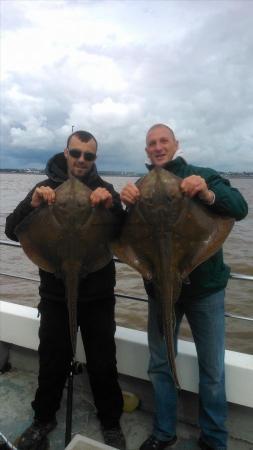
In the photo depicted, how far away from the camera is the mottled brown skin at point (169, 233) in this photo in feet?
9.11

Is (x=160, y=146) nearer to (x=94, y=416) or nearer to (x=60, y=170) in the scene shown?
(x=60, y=170)

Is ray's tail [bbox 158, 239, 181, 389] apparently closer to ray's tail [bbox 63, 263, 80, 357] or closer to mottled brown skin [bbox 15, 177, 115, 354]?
mottled brown skin [bbox 15, 177, 115, 354]

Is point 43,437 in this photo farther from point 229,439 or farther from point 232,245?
point 232,245

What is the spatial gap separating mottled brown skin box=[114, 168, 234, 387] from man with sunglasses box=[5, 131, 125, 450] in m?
0.48

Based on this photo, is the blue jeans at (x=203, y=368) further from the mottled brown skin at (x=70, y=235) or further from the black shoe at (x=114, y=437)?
the mottled brown skin at (x=70, y=235)

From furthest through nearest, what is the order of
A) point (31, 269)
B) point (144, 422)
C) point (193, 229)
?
point (31, 269), point (144, 422), point (193, 229)

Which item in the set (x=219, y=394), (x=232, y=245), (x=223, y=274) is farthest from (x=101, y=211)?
(x=232, y=245)

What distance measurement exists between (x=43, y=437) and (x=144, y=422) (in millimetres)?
977

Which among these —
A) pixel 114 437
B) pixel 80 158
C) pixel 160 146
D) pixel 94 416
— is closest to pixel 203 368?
pixel 114 437

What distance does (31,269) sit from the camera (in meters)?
13.6

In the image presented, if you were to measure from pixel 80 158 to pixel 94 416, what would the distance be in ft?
8.49

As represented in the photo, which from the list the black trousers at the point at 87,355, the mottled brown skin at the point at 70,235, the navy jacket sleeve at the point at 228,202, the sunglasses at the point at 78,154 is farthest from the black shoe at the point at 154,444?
the sunglasses at the point at 78,154

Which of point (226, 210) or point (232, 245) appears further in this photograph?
point (232, 245)

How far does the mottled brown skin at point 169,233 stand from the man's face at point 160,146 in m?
0.51
